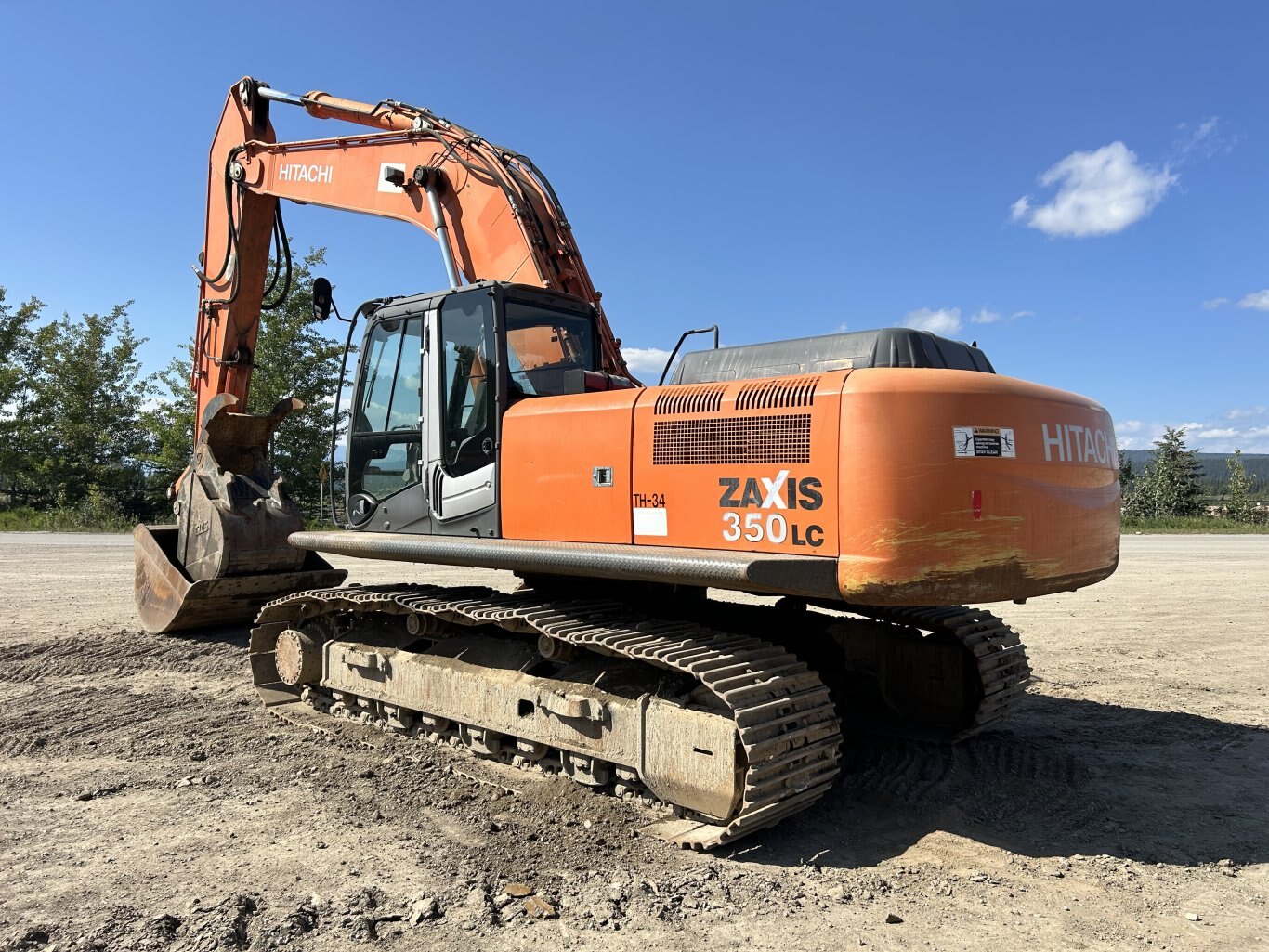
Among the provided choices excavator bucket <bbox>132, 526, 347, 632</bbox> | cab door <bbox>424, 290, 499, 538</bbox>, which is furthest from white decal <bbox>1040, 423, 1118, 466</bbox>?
excavator bucket <bbox>132, 526, 347, 632</bbox>

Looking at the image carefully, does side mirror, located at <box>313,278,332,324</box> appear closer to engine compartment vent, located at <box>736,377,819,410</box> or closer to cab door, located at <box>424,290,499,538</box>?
cab door, located at <box>424,290,499,538</box>

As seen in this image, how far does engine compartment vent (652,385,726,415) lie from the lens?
176 inches

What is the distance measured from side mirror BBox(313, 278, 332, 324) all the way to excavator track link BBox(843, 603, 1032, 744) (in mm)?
3987

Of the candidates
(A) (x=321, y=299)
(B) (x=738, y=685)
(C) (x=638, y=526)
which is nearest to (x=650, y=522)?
(C) (x=638, y=526)

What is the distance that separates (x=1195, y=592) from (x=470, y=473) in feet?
42.8

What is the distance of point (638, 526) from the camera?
4660 millimetres

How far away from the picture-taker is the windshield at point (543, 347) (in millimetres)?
5516

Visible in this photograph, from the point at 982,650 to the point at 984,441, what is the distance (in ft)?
6.85

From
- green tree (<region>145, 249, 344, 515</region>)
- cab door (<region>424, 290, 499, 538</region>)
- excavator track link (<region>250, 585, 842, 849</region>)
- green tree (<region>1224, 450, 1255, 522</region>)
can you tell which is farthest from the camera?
green tree (<region>1224, 450, 1255, 522</region>)

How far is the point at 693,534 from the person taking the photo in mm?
4434

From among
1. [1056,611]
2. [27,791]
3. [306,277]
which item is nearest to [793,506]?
[27,791]

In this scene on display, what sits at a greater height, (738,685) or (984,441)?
(984,441)

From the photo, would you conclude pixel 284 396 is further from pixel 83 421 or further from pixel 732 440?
pixel 732 440

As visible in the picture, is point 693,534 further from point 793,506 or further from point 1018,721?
point 1018,721
